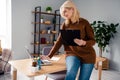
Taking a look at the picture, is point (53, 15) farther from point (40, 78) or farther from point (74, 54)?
point (74, 54)

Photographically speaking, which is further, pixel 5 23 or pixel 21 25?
pixel 21 25

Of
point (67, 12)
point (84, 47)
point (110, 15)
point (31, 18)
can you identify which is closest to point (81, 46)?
point (84, 47)

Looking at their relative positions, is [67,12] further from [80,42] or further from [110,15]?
[110,15]

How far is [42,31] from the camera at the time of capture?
4.84 meters

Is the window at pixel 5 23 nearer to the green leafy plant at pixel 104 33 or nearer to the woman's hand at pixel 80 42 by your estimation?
the green leafy plant at pixel 104 33

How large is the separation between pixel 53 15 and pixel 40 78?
8.05 feet

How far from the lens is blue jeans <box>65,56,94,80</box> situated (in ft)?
5.74

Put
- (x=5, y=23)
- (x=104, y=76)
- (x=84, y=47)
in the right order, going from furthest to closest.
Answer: (x=5, y=23)
(x=104, y=76)
(x=84, y=47)

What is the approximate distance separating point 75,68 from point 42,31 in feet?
10.6

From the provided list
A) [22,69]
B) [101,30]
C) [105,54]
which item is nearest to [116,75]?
[105,54]

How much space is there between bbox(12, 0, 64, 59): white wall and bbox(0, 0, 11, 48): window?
134mm

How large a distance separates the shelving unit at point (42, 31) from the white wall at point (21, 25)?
14 cm

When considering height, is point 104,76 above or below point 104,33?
below

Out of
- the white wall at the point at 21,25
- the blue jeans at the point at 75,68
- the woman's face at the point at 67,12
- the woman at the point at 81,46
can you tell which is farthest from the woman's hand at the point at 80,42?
the white wall at the point at 21,25
